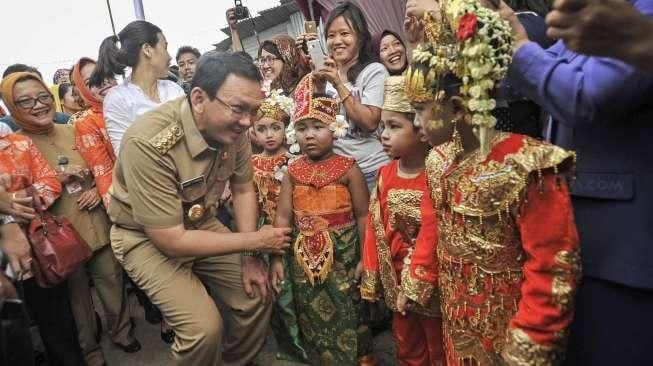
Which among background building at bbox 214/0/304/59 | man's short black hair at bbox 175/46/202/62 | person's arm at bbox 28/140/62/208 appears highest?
background building at bbox 214/0/304/59

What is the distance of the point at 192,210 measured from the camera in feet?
8.26

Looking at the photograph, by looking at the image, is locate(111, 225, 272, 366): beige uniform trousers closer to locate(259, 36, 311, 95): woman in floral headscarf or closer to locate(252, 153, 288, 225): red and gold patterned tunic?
locate(252, 153, 288, 225): red and gold patterned tunic

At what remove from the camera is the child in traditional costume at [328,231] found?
2.56 m

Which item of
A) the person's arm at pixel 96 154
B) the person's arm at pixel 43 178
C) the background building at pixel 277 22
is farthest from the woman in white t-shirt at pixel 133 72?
the background building at pixel 277 22

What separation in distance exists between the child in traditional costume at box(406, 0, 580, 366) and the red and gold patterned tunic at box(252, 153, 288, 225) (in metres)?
1.58

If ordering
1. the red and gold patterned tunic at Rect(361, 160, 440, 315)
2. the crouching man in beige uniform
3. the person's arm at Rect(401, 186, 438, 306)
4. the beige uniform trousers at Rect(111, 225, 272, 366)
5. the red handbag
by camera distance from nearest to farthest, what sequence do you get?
the person's arm at Rect(401, 186, 438, 306)
the red and gold patterned tunic at Rect(361, 160, 440, 315)
the crouching man in beige uniform
the beige uniform trousers at Rect(111, 225, 272, 366)
the red handbag

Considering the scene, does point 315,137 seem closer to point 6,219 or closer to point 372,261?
point 372,261

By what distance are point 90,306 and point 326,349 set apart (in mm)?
1894

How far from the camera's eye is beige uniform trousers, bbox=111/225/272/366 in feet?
7.74

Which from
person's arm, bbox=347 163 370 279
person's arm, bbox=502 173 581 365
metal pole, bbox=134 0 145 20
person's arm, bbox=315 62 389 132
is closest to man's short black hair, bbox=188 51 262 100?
person's arm, bbox=315 62 389 132

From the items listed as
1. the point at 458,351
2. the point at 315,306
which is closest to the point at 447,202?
the point at 458,351

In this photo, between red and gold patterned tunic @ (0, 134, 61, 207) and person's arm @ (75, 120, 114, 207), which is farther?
person's arm @ (75, 120, 114, 207)

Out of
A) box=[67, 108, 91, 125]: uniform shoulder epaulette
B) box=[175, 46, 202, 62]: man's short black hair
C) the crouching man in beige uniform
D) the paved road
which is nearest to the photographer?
the crouching man in beige uniform

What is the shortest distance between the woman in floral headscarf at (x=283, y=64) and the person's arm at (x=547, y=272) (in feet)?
8.68
